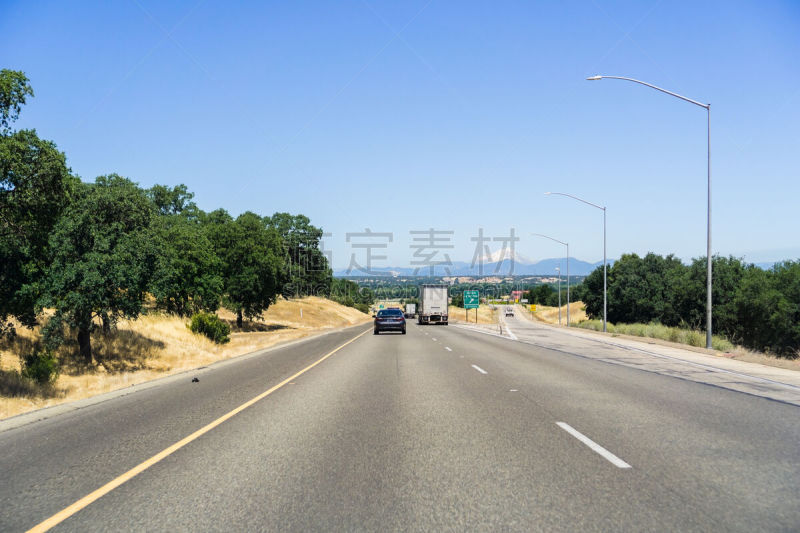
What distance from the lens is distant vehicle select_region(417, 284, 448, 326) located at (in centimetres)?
6056

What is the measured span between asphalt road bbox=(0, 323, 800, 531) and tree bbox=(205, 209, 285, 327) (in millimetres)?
43216

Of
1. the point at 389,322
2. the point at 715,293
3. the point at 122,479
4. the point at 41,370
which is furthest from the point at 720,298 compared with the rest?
the point at 122,479

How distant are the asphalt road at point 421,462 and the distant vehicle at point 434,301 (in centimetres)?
4885

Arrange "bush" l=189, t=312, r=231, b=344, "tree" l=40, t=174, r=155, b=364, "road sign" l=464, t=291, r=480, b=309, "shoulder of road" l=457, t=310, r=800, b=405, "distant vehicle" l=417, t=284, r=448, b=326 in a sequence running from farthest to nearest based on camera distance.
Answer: "road sign" l=464, t=291, r=480, b=309
"distant vehicle" l=417, t=284, r=448, b=326
"bush" l=189, t=312, r=231, b=344
"tree" l=40, t=174, r=155, b=364
"shoulder of road" l=457, t=310, r=800, b=405

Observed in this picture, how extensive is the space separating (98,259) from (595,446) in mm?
17665

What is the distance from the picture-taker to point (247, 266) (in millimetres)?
55406

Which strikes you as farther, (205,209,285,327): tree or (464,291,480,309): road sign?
(464,291,480,309): road sign

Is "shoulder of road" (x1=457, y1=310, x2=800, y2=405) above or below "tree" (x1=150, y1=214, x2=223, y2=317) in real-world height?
below

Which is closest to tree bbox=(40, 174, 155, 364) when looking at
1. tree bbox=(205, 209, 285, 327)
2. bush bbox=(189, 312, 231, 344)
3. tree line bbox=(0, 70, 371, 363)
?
tree line bbox=(0, 70, 371, 363)

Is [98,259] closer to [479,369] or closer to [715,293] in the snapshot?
[479,369]

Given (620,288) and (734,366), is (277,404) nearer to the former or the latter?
(734,366)

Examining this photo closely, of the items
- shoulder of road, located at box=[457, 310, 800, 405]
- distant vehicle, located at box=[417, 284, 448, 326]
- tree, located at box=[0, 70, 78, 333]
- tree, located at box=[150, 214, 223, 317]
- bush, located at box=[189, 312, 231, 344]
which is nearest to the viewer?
shoulder of road, located at box=[457, 310, 800, 405]

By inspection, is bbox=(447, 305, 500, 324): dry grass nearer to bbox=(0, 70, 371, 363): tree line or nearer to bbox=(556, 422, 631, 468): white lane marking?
bbox=(0, 70, 371, 363): tree line

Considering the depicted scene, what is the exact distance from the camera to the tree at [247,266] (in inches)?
2116
